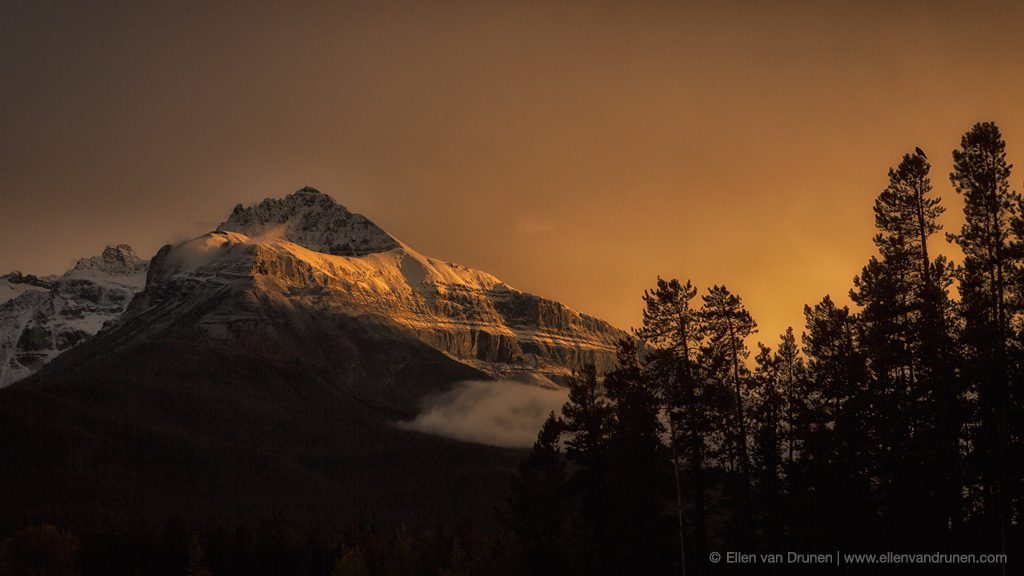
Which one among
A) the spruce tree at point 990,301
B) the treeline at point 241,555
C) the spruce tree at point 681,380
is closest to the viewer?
the spruce tree at point 990,301

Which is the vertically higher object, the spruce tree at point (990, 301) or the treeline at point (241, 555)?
the spruce tree at point (990, 301)

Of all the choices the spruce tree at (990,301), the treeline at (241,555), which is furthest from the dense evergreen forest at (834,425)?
the treeline at (241,555)

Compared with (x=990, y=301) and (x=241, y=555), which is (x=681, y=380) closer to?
(x=990, y=301)

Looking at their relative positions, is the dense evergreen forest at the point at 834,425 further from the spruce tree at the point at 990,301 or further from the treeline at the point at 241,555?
the treeline at the point at 241,555

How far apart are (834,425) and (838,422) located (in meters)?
1.40

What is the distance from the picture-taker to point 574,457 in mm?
59406

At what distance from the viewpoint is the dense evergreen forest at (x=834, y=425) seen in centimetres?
4247

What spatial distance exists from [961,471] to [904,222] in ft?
38.9

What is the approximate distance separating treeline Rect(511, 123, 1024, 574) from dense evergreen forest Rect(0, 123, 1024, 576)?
0.09 meters

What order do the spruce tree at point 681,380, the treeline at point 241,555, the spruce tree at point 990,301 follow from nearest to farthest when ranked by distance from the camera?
the spruce tree at point 990,301, the spruce tree at point 681,380, the treeline at point 241,555

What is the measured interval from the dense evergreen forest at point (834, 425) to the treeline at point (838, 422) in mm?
94

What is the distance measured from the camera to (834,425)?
51.1 m

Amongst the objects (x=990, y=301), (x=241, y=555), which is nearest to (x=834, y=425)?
(x=990, y=301)

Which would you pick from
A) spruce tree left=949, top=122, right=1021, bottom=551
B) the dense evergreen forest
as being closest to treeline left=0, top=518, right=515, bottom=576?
the dense evergreen forest
